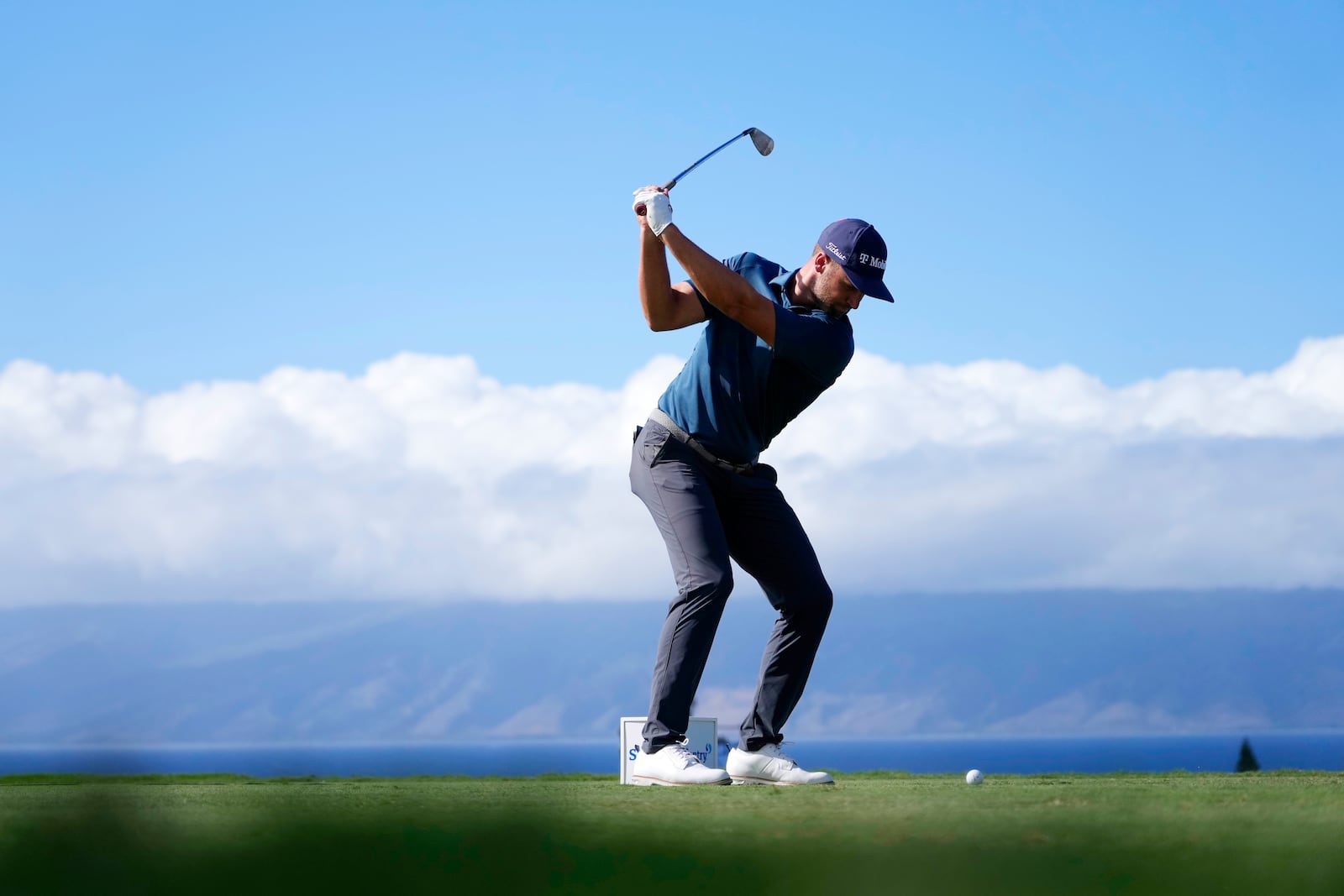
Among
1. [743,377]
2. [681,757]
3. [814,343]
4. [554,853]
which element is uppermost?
[814,343]

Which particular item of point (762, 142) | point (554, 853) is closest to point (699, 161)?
point (762, 142)

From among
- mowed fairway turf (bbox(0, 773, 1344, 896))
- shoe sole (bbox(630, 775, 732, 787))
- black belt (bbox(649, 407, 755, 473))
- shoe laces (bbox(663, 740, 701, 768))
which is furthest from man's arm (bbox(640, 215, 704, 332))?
mowed fairway turf (bbox(0, 773, 1344, 896))

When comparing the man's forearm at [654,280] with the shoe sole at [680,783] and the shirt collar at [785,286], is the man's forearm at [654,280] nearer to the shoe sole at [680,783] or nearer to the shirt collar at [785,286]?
the shirt collar at [785,286]

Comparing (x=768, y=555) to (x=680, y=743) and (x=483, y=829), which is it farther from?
(x=483, y=829)

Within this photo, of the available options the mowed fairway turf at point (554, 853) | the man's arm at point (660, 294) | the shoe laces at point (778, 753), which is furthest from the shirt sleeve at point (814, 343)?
the mowed fairway turf at point (554, 853)

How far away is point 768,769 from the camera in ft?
20.0

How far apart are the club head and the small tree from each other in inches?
186

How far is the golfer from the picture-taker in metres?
5.75

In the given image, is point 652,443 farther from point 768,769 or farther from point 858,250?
point 768,769

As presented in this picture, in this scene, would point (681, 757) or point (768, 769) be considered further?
point (768, 769)

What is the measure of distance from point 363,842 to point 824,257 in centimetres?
498

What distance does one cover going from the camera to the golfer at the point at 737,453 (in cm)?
575

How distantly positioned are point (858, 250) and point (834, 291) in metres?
0.21

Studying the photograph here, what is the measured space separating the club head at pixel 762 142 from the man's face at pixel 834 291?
90.2 inches
